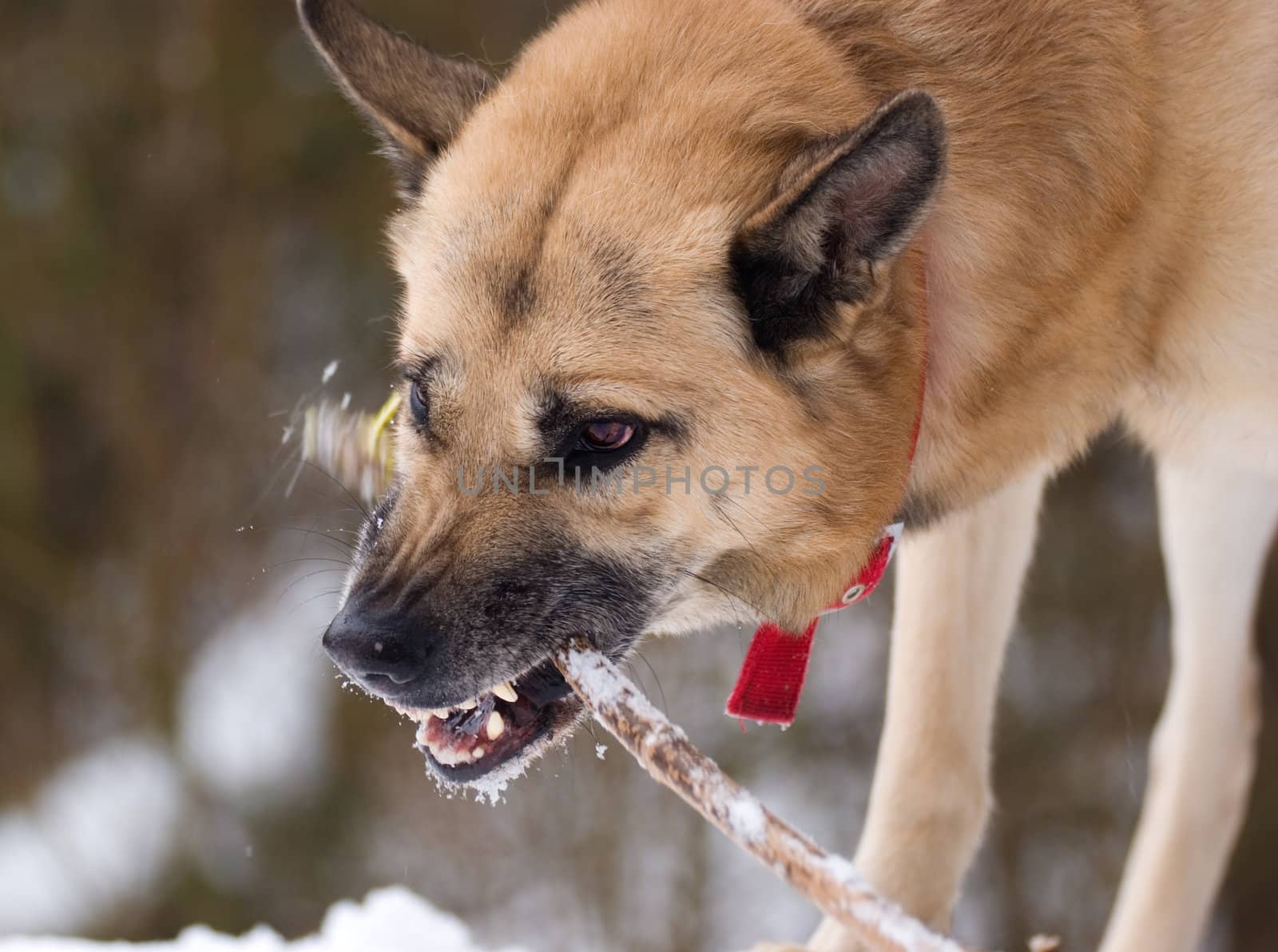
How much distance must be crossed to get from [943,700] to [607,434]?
1.24 meters

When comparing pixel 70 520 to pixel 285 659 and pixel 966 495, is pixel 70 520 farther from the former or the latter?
pixel 966 495

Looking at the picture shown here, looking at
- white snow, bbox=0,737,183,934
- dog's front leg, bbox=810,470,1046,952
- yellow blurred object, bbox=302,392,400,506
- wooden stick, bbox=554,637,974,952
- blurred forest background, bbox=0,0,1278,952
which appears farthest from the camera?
white snow, bbox=0,737,183,934

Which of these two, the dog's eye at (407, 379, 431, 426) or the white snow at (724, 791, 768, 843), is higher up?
the dog's eye at (407, 379, 431, 426)

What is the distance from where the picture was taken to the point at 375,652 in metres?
1.90

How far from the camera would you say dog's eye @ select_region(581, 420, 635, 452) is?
6.48 ft


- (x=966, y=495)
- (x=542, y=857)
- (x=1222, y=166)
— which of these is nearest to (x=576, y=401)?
(x=966, y=495)

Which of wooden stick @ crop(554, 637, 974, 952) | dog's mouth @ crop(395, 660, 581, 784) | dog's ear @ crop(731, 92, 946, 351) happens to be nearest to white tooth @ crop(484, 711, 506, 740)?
dog's mouth @ crop(395, 660, 581, 784)

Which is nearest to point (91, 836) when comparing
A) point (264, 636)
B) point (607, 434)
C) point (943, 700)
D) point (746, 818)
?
point (264, 636)

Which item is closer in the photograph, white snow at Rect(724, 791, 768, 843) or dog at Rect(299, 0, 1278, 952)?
white snow at Rect(724, 791, 768, 843)

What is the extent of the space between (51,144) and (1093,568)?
5.40 metres

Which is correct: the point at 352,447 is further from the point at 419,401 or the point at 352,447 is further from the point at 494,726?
the point at 494,726

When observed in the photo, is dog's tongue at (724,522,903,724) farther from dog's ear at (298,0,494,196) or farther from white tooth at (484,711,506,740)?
dog's ear at (298,0,494,196)

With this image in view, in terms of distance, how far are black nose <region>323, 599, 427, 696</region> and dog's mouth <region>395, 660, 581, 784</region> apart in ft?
0.67

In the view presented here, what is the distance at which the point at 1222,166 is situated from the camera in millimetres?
2213
